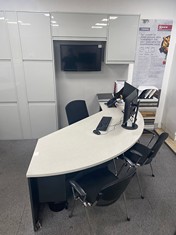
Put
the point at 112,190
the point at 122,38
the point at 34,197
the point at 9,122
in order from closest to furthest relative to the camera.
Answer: the point at 112,190 → the point at 34,197 → the point at 122,38 → the point at 9,122

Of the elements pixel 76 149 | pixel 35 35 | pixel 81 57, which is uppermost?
pixel 35 35

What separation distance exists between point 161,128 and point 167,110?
0.49m

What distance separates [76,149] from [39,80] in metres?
1.84

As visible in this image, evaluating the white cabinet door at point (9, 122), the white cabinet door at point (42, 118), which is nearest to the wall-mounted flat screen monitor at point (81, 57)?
the white cabinet door at point (42, 118)

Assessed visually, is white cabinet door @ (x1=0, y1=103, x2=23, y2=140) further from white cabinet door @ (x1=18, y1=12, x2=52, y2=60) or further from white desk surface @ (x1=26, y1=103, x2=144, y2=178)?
white desk surface @ (x1=26, y1=103, x2=144, y2=178)

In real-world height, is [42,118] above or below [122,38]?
below

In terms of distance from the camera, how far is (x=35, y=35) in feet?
9.52

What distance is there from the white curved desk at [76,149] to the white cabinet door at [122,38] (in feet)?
4.49

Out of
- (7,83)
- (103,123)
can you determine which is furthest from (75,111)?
(7,83)

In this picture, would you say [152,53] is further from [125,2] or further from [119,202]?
[119,202]

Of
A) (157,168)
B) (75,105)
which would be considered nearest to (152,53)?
(75,105)

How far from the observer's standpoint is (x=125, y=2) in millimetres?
3162

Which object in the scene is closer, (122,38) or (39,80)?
(122,38)

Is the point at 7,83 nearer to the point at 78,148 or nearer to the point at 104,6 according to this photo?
the point at 78,148
